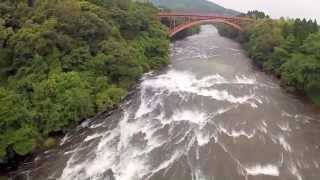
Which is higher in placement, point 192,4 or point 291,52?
point 291,52

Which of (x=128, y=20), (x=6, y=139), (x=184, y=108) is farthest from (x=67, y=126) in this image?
(x=128, y=20)

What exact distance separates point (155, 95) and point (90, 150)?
1275 cm

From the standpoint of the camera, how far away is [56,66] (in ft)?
120

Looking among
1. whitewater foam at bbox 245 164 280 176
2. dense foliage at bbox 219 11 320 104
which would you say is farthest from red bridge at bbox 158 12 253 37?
whitewater foam at bbox 245 164 280 176

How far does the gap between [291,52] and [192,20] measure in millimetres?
30618

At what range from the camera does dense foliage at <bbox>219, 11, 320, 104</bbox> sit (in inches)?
1597

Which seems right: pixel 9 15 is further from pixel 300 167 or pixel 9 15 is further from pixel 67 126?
pixel 300 167

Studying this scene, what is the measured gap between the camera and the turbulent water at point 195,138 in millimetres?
27391

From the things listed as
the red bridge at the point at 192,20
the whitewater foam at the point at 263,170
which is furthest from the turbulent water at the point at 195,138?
the red bridge at the point at 192,20

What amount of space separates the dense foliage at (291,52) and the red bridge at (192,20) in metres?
9.31

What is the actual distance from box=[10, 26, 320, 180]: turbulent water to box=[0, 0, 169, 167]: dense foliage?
172 cm

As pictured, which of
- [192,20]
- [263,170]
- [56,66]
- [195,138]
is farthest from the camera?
[192,20]

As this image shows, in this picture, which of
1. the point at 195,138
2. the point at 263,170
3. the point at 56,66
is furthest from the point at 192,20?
the point at 263,170

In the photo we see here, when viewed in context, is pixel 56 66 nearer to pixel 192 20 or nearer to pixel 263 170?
pixel 263 170
